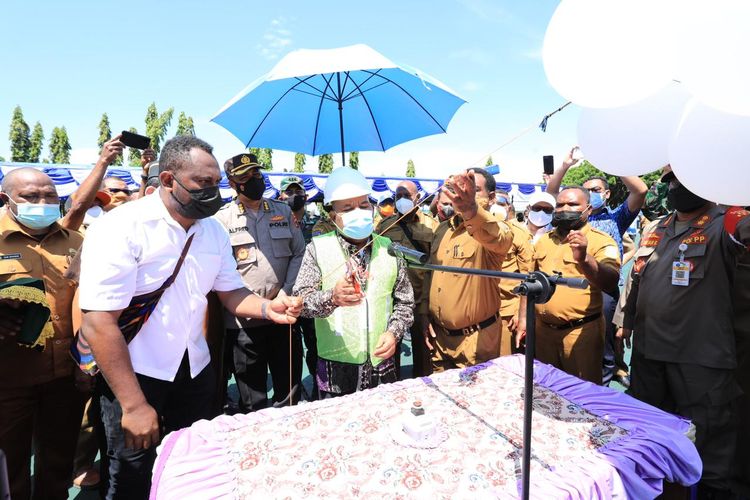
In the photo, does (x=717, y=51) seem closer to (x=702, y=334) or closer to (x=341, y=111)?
(x=702, y=334)

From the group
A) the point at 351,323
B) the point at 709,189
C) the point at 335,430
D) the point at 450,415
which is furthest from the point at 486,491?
the point at 709,189

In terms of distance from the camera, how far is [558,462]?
142 centimetres

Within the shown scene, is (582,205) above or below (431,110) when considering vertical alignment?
below

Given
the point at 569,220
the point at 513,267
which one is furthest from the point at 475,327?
the point at 569,220

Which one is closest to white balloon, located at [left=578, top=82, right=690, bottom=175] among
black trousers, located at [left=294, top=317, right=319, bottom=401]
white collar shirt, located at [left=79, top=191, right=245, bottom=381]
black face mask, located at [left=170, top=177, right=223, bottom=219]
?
black face mask, located at [left=170, top=177, right=223, bottom=219]

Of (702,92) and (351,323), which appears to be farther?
(351,323)

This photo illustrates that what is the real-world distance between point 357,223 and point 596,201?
9.69ft

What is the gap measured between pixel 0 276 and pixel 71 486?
157 cm

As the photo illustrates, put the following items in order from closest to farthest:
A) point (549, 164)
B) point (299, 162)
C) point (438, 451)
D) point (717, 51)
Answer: point (717, 51) < point (438, 451) < point (549, 164) < point (299, 162)

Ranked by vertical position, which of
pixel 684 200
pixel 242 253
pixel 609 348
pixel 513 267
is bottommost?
pixel 609 348

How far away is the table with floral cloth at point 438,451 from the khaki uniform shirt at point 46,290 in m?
1.38

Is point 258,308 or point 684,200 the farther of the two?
point 684,200

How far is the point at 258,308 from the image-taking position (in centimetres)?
221

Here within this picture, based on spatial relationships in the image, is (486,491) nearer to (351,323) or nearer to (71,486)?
(351,323)
